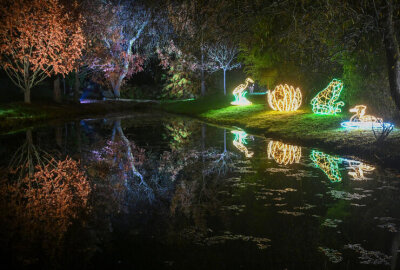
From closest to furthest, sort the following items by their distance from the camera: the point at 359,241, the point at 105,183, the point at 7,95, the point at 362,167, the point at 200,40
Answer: the point at 359,241, the point at 105,183, the point at 362,167, the point at 200,40, the point at 7,95

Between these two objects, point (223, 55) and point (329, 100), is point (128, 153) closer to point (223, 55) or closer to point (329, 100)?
point (329, 100)

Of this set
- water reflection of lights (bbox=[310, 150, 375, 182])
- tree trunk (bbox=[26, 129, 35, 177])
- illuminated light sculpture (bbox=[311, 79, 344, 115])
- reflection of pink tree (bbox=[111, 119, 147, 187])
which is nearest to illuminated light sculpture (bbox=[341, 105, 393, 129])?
illuminated light sculpture (bbox=[311, 79, 344, 115])

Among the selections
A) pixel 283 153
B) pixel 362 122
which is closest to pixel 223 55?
pixel 362 122

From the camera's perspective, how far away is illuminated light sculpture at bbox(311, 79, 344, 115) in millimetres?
22812

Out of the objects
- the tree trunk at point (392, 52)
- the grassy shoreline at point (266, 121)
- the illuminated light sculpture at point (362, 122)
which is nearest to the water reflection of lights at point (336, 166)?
the grassy shoreline at point (266, 121)

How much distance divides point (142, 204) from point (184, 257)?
2.73 metres

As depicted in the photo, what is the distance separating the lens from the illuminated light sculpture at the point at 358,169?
10.7 metres

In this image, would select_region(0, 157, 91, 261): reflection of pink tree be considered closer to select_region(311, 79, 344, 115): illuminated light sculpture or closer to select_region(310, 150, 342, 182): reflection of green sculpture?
select_region(310, 150, 342, 182): reflection of green sculpture

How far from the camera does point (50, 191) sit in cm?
912

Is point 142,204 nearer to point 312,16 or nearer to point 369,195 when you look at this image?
point 369,195

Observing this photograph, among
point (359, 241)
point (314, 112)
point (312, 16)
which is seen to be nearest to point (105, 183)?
point (359, 241)

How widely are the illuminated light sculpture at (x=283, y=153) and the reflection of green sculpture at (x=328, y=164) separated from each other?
1.84 ft

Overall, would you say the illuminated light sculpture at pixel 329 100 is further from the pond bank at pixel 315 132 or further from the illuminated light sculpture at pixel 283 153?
the illuminated light sculpture at pixel 283 153

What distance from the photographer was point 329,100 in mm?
23516
